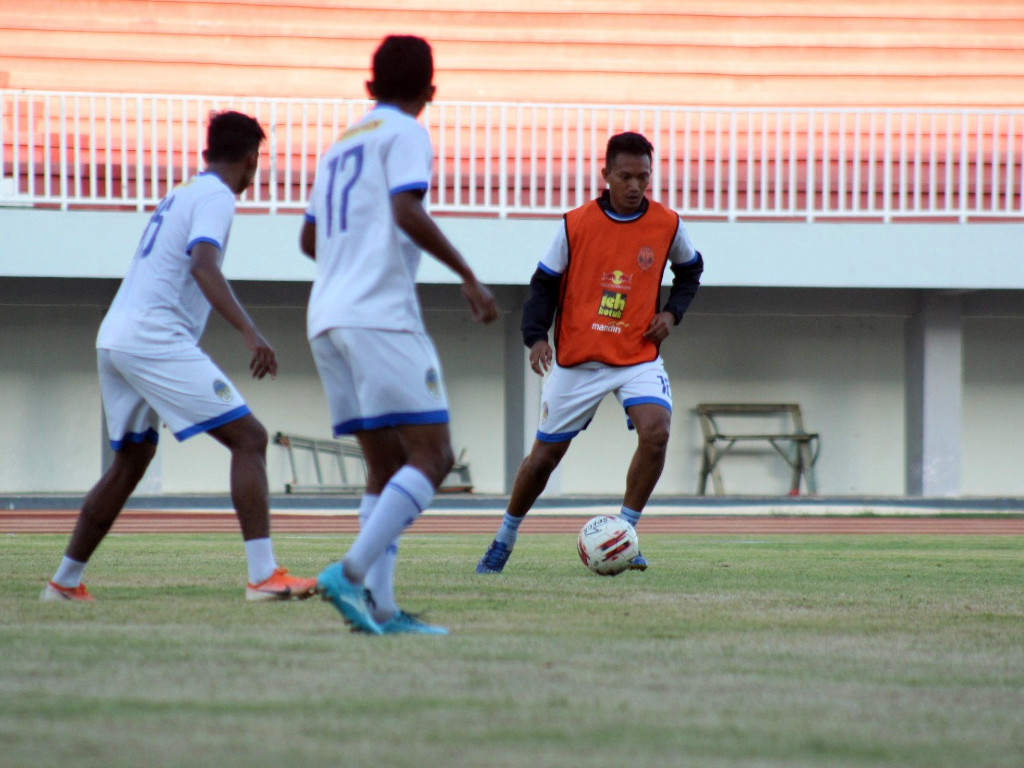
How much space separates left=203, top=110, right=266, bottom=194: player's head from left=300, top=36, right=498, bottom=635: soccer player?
992 millimetres

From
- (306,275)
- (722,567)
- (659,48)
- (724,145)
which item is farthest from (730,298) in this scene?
(722,567)

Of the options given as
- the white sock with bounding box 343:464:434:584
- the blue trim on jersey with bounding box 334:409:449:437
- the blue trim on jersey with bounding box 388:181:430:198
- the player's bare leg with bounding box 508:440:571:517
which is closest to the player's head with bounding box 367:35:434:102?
the blue trim on jersey with bounding box 388:181:430:198

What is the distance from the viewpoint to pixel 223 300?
16.2 ft

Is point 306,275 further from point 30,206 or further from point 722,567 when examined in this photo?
point 722,567

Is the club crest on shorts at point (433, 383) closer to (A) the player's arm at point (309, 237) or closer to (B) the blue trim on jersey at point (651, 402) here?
(A) the player's arm at point (309, 237)

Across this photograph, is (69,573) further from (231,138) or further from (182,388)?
(231,138)

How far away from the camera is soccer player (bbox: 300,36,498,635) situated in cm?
408

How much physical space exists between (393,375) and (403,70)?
36.5 inches

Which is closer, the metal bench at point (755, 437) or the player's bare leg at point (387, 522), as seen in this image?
the player's bare leg at point (387, 522)

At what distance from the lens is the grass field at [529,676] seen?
2604 millimetres

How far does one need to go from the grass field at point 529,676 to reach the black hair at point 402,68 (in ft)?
5.29

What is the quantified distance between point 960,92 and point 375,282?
15032 millimetres

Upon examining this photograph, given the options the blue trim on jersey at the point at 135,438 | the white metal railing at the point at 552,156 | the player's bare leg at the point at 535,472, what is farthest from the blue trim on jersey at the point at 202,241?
the white metal railing at the point at 552,156

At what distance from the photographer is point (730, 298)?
16.6 metres
